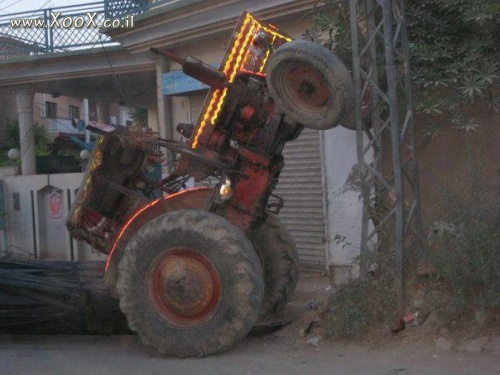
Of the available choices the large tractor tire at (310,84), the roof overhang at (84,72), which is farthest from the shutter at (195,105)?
the large tractor tire at (310,84)

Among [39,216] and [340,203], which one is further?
[39,216]

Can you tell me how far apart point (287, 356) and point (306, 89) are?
2469 mm

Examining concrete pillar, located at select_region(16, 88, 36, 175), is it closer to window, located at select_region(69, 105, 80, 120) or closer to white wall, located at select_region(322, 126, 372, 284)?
white wall, located at select_region(322, 126, 372, 284)

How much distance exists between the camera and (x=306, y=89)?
635 cm

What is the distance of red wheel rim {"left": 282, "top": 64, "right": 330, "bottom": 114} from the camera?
631cm

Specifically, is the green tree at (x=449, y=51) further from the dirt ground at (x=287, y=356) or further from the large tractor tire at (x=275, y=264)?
the dirt ground at (x=287, y=356)

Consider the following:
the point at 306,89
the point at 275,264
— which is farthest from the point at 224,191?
the point at 275,264

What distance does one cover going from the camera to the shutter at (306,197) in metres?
9.87

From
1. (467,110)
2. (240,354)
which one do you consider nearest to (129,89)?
(467,110)

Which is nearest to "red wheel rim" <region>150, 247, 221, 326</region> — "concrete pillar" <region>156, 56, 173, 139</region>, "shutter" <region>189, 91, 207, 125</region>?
"shutter" <region>189, 91, 207, 125</region>

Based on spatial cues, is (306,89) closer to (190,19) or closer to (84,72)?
(190,19)

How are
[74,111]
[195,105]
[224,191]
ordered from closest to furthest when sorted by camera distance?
[224,191] → [195,105] → [74,111]

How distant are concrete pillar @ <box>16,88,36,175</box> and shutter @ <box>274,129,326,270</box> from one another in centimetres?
788

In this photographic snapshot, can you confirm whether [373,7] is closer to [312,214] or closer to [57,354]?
[312,214]
